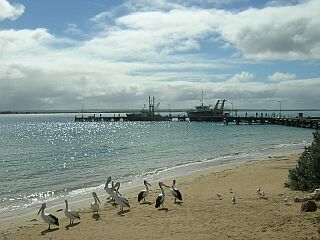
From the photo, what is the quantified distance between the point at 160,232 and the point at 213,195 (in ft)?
17.6

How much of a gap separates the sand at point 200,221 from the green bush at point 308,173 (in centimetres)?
47

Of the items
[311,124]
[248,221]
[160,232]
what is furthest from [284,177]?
[311,124]

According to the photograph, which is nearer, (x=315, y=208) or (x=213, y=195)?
(x=315, y=208)

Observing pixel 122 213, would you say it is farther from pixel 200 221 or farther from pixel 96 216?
pixel 200 221

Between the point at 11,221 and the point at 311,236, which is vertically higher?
the point at 311,236

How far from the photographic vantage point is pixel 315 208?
11.2 m

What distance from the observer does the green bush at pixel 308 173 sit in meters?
14.5

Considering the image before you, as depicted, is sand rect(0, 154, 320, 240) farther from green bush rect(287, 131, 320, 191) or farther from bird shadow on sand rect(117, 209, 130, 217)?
green bush rect(287, 131, 320, 191)

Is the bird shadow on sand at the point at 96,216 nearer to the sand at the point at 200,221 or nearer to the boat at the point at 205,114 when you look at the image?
the sand at the point at 200,221

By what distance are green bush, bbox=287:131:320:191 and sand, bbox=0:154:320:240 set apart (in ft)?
1.55

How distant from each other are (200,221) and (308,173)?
5392 millimetres

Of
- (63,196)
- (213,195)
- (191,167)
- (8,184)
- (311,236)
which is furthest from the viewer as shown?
(191,167)

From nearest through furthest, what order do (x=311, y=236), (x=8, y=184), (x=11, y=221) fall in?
1. (x=311, y=236)
2. (x=11, y=221)
3. (x=8, y=184)

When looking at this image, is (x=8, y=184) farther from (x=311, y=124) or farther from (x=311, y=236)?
(x=311, y=124)
